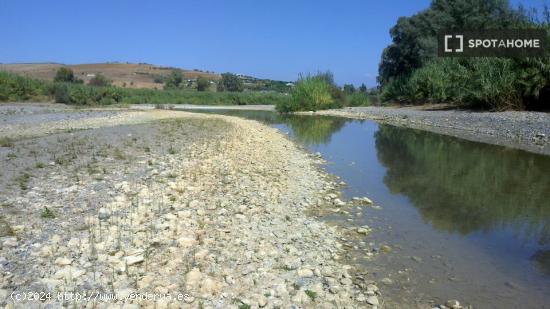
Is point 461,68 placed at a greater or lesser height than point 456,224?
greater

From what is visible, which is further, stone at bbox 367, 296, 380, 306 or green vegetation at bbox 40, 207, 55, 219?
green vegetation at bbox 40, 207, 55, 219

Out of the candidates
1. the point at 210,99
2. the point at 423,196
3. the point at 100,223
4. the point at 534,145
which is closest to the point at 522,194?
the point at 423,196

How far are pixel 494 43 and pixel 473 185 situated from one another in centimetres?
2487

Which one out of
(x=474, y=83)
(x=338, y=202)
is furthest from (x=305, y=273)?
(x=474, y=83)

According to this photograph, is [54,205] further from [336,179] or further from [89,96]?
[89,96]

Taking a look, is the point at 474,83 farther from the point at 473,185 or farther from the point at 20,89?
the point at 20,89

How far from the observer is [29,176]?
29.1ft

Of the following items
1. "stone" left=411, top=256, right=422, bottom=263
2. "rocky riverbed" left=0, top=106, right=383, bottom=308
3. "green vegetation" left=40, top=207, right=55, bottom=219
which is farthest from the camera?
"green vegetation" left=40, top=207, right=55, bottom=219

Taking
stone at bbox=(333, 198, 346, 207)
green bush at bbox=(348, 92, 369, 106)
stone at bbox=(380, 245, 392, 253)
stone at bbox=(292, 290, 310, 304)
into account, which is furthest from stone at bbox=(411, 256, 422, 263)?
green bush at bbox=(348, 92, 369, 106)

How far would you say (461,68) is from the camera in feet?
108

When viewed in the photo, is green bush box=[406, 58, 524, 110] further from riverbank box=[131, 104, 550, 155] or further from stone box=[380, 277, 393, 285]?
stone box=[380, 277, 393, 285]

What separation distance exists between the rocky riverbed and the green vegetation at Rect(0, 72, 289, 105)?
44.7m

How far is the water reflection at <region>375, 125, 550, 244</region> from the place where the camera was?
26.7ft

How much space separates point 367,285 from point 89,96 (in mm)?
60318
